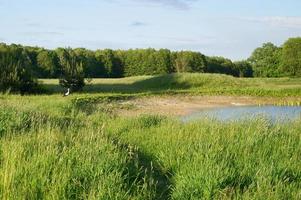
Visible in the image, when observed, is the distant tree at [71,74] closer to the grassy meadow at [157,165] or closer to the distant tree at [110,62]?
the grassy meadow at [157,165]

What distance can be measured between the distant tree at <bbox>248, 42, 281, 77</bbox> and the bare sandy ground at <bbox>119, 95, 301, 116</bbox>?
154ft

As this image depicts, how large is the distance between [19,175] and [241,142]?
13.2 ft

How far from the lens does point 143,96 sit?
38.6 meters

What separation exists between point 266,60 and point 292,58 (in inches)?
666

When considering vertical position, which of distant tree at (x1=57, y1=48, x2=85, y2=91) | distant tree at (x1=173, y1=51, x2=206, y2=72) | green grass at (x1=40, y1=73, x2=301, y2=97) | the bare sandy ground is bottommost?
the bare sandy ground

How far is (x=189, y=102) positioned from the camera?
38938 millimetres

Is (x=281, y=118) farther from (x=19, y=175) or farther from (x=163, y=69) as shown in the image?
(x=163, y=69)

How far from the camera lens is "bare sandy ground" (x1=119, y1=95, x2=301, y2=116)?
33875mm

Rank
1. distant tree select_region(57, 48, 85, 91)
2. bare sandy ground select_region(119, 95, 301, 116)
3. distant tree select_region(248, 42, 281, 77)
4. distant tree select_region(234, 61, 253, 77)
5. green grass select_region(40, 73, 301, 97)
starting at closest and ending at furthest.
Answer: bare sandy ground select_region(119, 95, 301, 116)
distant tree select_region(57, 48, 85, 91)
green grass select_region(40, 73, 301, 97)
distant tree select_region(248, 42, 281, 77)
distant tree select_region(234, 61, 253, 77)

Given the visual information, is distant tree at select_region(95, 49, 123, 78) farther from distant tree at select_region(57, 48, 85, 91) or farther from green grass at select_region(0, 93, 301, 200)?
green grass at select_region(0, 93, 301, 200)

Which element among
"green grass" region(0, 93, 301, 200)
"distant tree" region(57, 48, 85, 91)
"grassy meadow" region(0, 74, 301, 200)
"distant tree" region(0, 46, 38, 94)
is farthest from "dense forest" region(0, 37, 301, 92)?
"green grass" region(0, 93, 301, 200)

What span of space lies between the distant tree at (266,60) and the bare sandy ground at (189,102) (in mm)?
46996

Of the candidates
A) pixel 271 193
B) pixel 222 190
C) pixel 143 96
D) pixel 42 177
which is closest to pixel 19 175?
pixel 42 177

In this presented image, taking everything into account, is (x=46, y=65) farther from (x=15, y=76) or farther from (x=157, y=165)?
(x=157, y=165)
